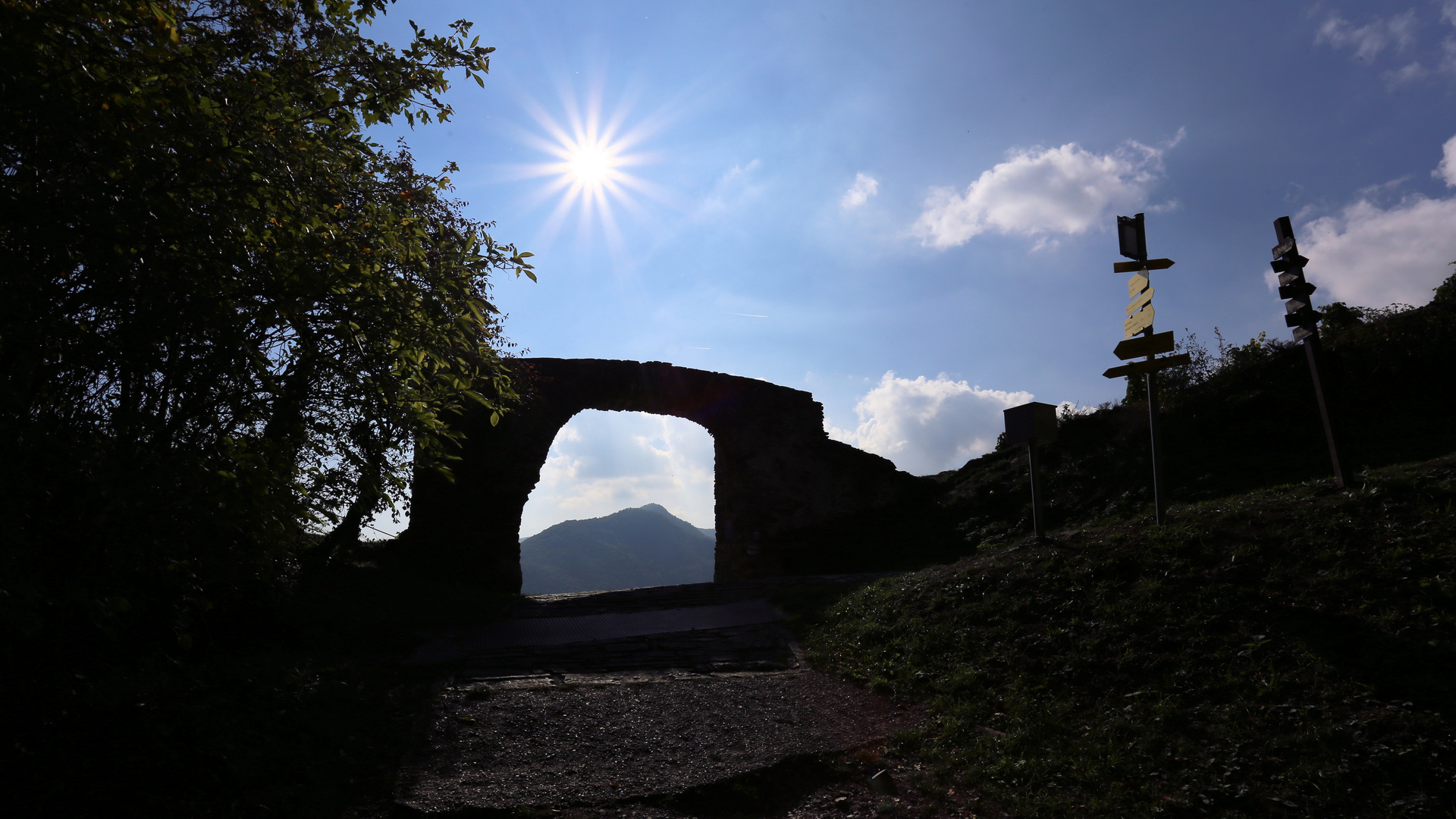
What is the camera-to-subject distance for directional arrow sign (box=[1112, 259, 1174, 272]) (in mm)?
8016

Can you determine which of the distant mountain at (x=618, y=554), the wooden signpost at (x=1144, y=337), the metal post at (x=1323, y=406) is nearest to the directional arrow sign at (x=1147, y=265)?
the wooden signpost at (x=1144, y=337)

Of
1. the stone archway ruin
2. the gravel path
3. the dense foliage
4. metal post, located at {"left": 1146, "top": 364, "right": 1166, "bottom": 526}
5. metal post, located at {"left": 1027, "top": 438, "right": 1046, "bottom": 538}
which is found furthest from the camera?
the stone archway ruin

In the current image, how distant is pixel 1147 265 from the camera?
26.4 feet

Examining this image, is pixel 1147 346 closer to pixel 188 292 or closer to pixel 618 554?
pixel 188 292

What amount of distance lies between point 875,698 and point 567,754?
2638mm

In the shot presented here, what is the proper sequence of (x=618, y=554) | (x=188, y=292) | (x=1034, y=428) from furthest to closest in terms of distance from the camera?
(x=618, y=554), (x=1034, y=428), (x=188, y=292)

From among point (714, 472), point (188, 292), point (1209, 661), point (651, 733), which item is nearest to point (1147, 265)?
point (1209, 661)

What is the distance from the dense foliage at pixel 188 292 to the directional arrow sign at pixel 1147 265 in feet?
24.3

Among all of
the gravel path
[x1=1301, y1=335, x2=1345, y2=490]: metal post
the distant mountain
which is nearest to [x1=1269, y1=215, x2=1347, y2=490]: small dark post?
[x1=1301, y1=335, x2=1345, y2=490]: metal post

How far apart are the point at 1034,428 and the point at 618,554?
61087mm

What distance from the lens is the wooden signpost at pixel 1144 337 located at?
296 inches

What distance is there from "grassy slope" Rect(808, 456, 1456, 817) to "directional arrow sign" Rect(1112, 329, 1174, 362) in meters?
1.85

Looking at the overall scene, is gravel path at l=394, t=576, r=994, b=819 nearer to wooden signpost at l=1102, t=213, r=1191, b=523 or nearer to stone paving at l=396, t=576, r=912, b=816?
stone paving at l=396, t=576, r=912, b=816

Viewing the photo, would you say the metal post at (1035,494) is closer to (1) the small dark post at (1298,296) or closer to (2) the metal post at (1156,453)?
(2) the metal post at (1156,453)
